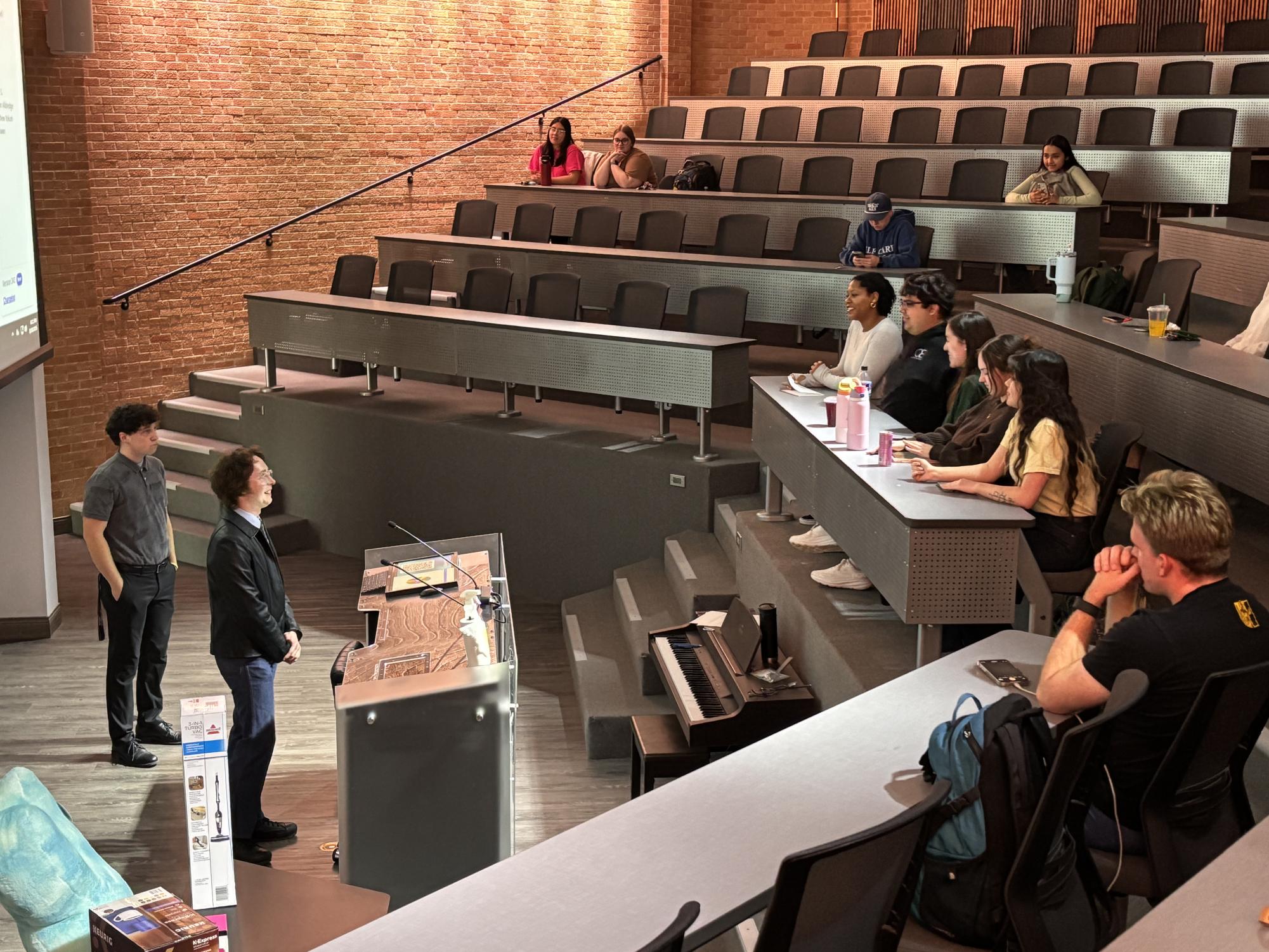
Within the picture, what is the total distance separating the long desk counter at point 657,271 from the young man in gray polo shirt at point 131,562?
149 inches

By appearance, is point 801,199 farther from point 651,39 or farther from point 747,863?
point 747,863

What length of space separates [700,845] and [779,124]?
32.2 ft

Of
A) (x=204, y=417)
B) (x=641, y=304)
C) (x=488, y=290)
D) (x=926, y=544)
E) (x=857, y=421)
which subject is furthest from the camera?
(x=204, y=417)

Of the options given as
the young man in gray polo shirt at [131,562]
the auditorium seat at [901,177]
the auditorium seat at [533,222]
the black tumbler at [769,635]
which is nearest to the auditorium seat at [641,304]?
the auditorium seat at [533,222]

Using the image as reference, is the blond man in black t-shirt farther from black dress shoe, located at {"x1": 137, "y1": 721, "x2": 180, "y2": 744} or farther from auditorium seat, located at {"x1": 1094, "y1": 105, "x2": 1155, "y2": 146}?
auditorium seat, located at {"x1": 1094, "y1": 105, "x2": 1155, "y2": 146}

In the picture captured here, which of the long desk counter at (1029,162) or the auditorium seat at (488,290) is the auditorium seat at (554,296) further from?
the long desk counter at (1029,162)

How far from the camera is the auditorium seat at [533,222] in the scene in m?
10.1

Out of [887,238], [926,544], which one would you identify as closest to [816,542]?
[926,544]

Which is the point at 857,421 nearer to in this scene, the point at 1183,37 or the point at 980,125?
the point at 980,125

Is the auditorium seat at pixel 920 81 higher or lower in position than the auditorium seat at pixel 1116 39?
lower

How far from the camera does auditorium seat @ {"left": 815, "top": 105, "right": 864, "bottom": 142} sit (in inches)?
438

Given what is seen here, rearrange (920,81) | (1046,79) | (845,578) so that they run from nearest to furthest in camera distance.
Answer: (845,578) < (1046,79) < (920,81)

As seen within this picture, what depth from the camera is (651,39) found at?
13820 millimetres

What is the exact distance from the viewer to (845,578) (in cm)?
528
